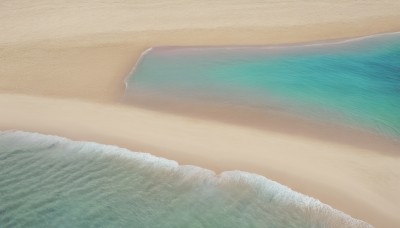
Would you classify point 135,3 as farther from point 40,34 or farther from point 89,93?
point 89,93

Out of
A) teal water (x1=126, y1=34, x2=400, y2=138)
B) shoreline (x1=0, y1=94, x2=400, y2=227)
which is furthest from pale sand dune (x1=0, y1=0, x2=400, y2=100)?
shoreline (x1=0, y1=94, x2=400, y2=227)

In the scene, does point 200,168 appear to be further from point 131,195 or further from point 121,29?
point 121,29

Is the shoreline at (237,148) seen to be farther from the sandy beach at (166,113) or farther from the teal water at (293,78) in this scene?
the teal water at (293,78)

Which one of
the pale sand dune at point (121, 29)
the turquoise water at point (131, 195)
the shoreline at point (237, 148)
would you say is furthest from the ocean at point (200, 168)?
the pale sand dune at point (121, 29)

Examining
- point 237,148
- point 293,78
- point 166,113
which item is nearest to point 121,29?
point 166,113

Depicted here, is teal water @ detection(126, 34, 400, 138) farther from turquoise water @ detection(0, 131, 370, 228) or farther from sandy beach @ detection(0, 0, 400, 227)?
turquoise water @ detection(0, 131, 370, 228)

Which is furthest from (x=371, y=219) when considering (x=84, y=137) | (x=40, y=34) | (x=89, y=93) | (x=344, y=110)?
(x=40, y=34)
